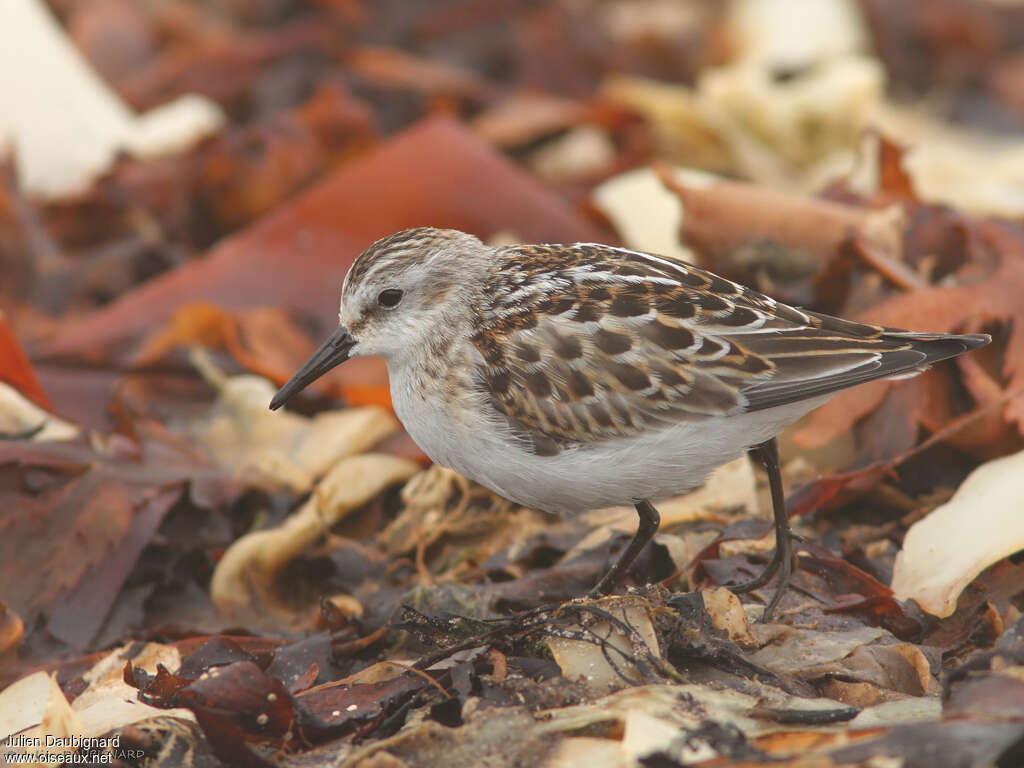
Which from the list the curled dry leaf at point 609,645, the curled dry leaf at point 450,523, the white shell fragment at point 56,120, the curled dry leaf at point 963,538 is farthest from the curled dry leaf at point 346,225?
the curled dry leaf at point 609,645

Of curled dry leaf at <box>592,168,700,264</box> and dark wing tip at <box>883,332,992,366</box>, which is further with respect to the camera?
curled dry leaf at <box>592,168,700,264</box>

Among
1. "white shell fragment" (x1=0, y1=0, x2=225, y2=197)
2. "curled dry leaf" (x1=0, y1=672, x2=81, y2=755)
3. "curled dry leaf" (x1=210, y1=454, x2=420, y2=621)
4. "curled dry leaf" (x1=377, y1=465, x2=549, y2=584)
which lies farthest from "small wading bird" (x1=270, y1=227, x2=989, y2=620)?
"white shell fragment" (x1=0, y1=0, x2=225, y2=197)

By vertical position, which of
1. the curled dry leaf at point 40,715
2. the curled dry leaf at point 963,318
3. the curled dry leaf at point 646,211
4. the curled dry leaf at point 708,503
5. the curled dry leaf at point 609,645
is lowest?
the curled dry leaf at point 708,503

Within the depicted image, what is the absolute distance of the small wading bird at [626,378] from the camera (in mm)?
3572

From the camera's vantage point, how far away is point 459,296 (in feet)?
13.3

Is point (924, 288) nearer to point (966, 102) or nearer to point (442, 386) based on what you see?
point (442, 386)

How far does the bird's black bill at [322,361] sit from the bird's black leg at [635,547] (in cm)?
111

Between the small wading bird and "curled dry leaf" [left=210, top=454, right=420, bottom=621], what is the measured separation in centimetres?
75

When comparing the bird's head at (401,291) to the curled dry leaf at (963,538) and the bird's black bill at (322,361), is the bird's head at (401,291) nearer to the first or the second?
the bird's black bill at (322,361)

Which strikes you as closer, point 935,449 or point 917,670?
point 917,670

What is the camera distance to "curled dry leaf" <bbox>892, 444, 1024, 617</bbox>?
11.9 feet

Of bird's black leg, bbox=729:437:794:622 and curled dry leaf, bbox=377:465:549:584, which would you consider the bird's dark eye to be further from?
bird's black leg, bbox=729:437:794:622

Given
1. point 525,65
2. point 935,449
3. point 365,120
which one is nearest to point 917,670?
point 935,449

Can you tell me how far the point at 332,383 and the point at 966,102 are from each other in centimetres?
573
